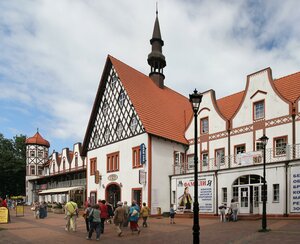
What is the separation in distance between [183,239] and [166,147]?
15.6 meters

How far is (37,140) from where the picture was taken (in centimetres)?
6900

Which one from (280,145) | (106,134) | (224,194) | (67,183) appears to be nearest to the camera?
(280,145)

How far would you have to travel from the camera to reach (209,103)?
30.4 metres

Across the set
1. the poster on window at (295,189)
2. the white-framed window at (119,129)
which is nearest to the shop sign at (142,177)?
the white-framed window at (119,129)

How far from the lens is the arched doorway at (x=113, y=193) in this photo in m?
31.2

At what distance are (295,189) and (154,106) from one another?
14830 millimetres

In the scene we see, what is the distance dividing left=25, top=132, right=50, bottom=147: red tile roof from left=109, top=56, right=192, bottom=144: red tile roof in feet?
131

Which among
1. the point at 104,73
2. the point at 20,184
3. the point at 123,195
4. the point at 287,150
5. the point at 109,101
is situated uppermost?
the point at 104,73

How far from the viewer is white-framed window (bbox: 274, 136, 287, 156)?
23.8 meters

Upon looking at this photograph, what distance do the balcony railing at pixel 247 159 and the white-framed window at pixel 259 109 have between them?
2947 mm

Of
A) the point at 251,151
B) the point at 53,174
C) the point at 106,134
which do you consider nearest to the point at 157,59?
the point at 106,134

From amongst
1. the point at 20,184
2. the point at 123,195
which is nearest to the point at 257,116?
the point at 123,195

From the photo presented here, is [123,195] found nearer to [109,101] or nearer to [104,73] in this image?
[109,101]

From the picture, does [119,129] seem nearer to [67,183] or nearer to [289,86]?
[289,86]
